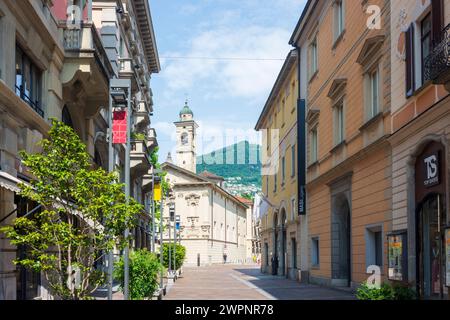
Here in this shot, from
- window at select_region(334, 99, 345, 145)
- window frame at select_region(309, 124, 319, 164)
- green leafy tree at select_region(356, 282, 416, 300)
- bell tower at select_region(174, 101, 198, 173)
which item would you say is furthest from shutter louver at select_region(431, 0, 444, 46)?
bell tower at select_region(174, 101, 198, 173)

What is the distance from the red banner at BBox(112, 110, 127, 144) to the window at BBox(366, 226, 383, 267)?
30.0 ft

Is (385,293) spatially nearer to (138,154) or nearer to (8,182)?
(8,182)

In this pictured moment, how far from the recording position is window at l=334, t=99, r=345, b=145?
80.0 feet

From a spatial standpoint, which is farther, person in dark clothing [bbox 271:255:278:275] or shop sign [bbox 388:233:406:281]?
person in dark clothing [bbox 271:255:278:275]

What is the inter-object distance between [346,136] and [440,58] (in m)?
11.5

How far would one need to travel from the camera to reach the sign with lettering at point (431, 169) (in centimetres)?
1369

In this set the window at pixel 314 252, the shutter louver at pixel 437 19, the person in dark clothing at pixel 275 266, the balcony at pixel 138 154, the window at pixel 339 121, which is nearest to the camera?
the shutter louver at pixel 437 19

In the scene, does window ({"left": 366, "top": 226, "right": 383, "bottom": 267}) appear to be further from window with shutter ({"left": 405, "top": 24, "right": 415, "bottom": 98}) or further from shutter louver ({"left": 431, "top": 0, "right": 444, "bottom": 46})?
shutter louver ({"left": 431, "top": 0, "right": 444, "bottom": 46})

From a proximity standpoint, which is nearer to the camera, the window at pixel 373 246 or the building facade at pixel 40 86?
the building facade at pixel 40 86

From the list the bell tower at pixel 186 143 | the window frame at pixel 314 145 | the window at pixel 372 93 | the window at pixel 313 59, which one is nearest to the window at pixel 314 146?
the window frame at pixel 314 145

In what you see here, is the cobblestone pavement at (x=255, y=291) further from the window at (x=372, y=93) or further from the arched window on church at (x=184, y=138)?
the arched window on church at (x=184, y=138)

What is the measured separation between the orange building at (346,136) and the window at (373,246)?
1.3 inches

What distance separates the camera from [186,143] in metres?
111
